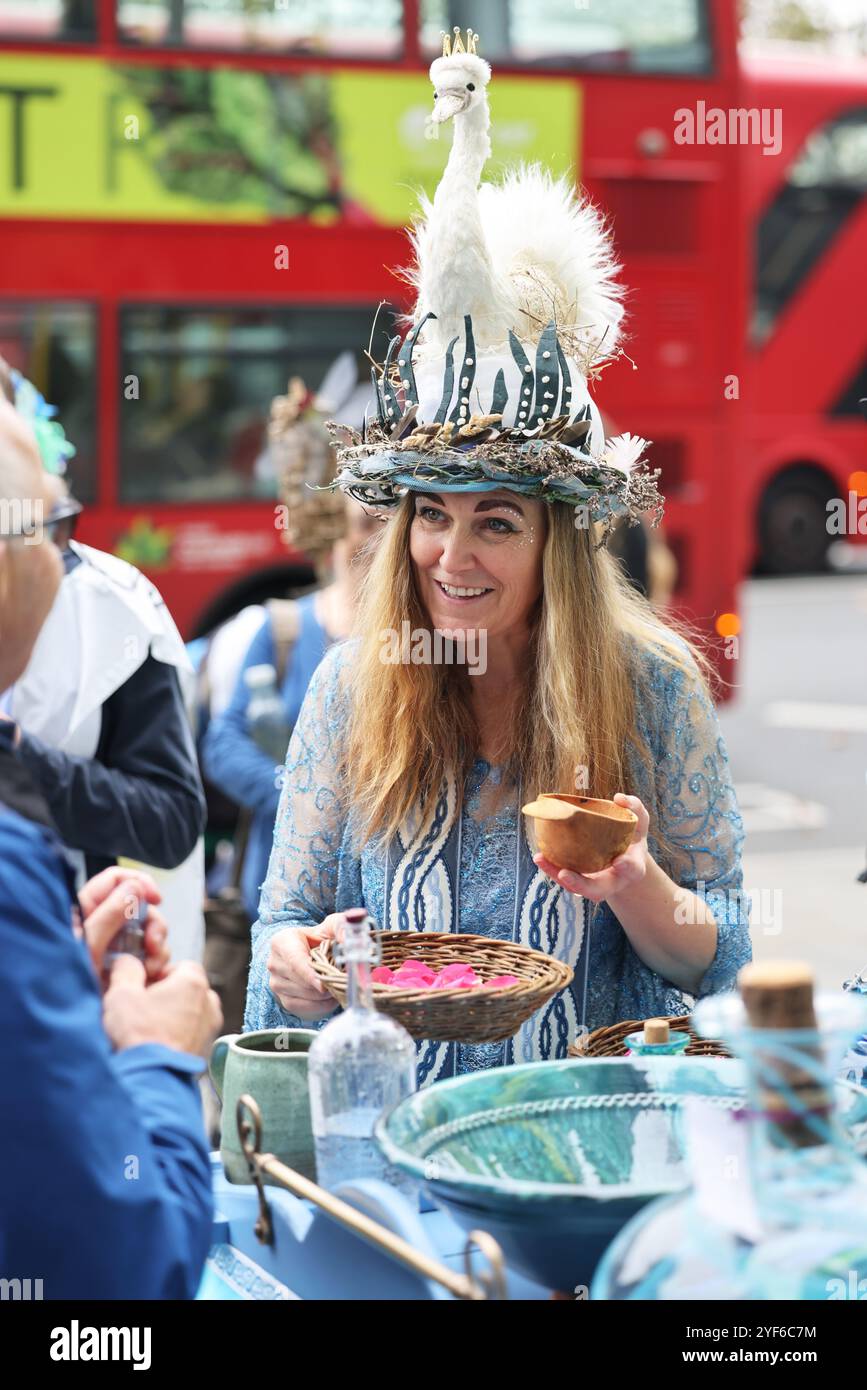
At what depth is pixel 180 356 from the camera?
8930 millimetres

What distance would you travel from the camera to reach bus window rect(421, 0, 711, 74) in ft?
30.2

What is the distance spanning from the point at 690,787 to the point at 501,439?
62 cm

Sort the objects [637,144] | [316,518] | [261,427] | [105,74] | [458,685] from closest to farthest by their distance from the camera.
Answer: [458,685] → [316,518] → [105,74] → [261,427] → [637,144]

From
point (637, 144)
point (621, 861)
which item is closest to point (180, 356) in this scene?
point (637, 144)

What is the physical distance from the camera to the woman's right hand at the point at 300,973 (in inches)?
96.8

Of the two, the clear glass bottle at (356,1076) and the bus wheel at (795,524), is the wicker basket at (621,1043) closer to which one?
the clear glass bottle at (356,1076)

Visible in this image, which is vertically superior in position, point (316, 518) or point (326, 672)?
point (316, 518)

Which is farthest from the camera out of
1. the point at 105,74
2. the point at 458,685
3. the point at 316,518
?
the point at 105,74

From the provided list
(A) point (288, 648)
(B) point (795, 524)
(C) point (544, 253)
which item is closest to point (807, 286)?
(B) point (795, 524)

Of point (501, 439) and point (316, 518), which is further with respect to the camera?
point (316, 518)

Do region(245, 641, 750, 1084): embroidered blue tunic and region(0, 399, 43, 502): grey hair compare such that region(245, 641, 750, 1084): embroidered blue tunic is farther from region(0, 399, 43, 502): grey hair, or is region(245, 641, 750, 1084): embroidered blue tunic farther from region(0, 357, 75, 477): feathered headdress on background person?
region(0, 399, 43, 502): grey hair

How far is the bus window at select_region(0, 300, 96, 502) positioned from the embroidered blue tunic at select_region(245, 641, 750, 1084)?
6071 mm

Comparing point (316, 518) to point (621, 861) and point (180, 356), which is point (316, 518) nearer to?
point (621, 861)

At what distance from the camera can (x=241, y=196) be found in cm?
896
